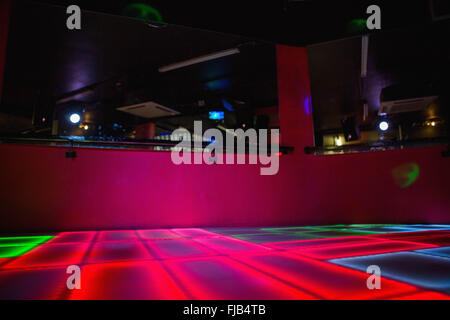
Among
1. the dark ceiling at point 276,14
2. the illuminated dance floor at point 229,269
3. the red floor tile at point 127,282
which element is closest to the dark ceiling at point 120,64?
the dark ceiling at point 276,14

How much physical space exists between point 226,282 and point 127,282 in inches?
20.3

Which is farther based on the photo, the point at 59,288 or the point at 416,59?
the point at 416,59

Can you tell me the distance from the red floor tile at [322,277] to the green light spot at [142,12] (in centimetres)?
Answer: 392

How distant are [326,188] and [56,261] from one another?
389cm

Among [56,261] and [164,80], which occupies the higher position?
[164,80]

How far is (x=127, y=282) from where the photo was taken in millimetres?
1291

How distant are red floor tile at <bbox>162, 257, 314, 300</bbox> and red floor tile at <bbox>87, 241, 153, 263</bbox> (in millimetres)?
347

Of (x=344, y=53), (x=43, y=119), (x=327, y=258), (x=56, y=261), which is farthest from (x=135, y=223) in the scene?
(x=344, y=53)

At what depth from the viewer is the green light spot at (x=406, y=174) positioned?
403cm

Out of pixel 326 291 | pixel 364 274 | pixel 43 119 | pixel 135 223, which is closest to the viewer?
pixel 326 291

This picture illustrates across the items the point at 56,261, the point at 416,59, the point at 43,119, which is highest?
the point at 416,59
